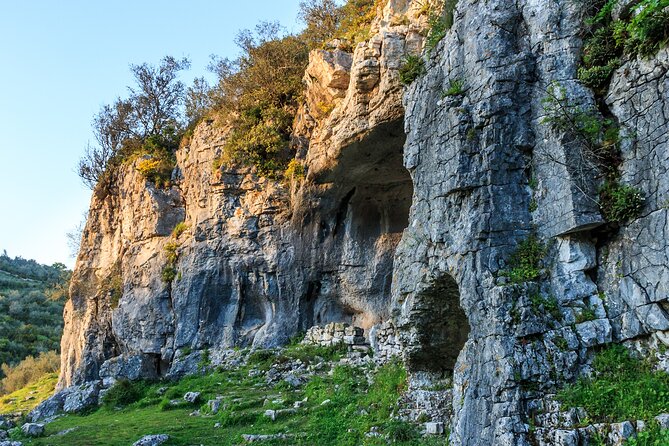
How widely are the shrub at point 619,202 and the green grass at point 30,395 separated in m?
26.6

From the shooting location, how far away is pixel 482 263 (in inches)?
356

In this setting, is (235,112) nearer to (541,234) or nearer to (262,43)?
(262,43)

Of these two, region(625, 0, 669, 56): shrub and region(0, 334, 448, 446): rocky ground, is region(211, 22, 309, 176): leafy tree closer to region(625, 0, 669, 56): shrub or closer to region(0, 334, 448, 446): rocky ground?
region(0, 334, 448, 446): rocky ground

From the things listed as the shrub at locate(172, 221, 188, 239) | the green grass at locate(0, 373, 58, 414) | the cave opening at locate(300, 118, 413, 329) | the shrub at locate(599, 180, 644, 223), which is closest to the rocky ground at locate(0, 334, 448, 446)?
the cave opening at locate(300, 118, 413, 329)

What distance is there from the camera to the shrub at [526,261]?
28.2 ft

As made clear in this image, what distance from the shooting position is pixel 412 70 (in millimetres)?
12344

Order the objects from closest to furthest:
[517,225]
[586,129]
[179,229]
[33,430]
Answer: [586,129], [517,225], [33,430], [179,229]

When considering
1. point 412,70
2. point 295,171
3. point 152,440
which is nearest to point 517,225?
point 412,70

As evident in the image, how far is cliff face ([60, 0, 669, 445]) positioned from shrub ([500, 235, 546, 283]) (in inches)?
3.7

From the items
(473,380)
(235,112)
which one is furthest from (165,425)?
(235,112)

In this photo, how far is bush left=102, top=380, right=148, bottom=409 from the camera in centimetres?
1714

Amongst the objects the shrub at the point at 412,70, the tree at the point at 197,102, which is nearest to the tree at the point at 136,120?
the tree at the point at 197,102

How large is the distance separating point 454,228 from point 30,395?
27.5 meters

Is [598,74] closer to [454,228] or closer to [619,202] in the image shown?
[619,202]
